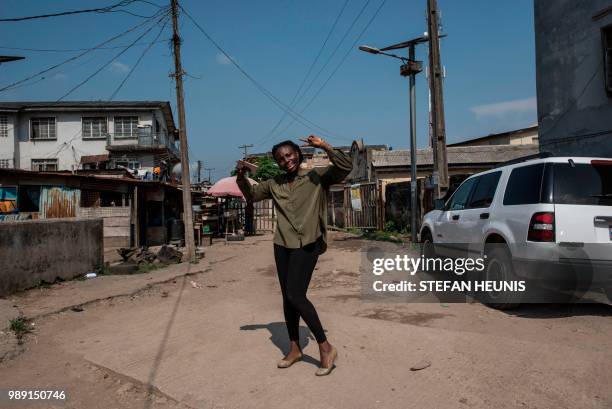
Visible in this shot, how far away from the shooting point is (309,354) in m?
4.21

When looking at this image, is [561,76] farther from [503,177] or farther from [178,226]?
[178,226]

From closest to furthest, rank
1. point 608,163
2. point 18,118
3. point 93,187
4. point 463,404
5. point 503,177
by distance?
point 463,404 → point 608,163 → point 503,177 → point 93,187 → point 18,118

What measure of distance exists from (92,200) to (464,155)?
62.8 ft

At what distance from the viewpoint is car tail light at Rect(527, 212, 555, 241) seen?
4.97 metres

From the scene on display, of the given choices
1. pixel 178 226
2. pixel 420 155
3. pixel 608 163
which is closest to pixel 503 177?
pixel 608 163

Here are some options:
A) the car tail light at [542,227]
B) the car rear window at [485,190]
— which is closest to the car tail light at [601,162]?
the car tail light at [542,227]

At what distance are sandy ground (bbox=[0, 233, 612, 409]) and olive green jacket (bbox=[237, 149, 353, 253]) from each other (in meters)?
1.10

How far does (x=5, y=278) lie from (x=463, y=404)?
7.17 meters

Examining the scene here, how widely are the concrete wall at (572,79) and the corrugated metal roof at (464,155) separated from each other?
12264 mm

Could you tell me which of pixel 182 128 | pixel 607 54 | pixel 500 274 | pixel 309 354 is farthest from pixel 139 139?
pixel 309 354

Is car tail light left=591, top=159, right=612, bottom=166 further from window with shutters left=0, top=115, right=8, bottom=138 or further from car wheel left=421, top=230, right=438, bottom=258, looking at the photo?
window with shutters left=0, top=115, right=8, bottom=138

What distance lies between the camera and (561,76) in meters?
12.8

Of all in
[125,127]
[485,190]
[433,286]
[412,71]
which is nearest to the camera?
[485,190]

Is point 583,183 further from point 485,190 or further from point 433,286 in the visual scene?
point 433,286
